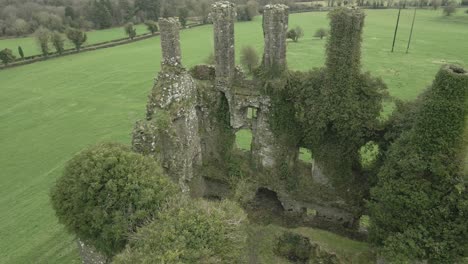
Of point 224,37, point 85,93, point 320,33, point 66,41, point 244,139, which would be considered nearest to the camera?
point 224,37

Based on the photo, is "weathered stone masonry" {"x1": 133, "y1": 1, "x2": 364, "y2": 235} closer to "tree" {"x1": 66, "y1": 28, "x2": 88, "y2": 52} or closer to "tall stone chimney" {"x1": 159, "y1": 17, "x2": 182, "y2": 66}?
"tall stone chimney" {"x1": 159, "y1": 17, "x2": 182, "y2": 66}

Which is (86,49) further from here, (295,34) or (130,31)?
(295,34)

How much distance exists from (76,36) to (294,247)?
71.9 meters

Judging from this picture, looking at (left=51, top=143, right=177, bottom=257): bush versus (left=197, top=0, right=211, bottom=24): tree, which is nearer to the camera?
(left=51, top=143, right=177, bottom=257): bush

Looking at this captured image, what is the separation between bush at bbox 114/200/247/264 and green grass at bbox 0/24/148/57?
7523 centimetres

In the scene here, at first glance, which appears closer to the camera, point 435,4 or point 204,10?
point 204,10

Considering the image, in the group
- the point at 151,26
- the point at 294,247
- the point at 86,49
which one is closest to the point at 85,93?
the point at 86,49

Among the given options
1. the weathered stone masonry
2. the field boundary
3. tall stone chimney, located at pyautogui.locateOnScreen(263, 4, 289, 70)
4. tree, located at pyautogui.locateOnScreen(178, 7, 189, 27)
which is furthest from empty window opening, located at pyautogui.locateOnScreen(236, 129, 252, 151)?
tree, located at pyautogui.locateOnScreen(178, 7, 189, 27)

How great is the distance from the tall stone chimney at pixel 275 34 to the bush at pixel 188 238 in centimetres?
953

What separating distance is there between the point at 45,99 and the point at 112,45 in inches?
1331

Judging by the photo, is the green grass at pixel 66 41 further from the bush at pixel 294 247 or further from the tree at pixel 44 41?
the bush at pixel 294 247

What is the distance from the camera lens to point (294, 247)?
63.0 feet

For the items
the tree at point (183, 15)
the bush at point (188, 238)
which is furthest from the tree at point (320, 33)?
the bush at point (188, 238)

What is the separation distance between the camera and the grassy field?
2559 cm
